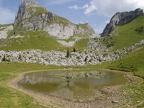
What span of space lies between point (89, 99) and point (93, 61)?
121000 millimetres

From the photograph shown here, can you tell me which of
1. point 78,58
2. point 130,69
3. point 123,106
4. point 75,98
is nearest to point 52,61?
point 78,58

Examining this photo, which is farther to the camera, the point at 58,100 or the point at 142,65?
the point at 142,65

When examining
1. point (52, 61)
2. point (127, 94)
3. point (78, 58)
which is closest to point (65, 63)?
point (52, 61)

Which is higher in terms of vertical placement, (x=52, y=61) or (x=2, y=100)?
(x=52, y=61)

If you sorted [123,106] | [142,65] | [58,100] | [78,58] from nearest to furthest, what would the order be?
[123,106] → [58,100] → [142,65] → [78,58]

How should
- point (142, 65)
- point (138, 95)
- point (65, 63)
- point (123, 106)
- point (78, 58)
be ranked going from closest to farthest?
point (123, 106)
point (138, 95)
point (142, 65)
point (65, 63)
point (78, 58)

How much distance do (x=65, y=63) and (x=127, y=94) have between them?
110 metres

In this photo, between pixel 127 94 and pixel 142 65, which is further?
pixel 142 65

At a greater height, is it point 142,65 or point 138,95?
point 142,65

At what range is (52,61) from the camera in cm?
15738

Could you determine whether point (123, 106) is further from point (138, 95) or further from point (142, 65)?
point (142, 65)

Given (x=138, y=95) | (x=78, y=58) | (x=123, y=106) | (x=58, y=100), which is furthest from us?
(x=78, y=58)

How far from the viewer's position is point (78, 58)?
588 ft

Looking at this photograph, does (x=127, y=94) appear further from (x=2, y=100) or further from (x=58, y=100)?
(x=2, y=100)
